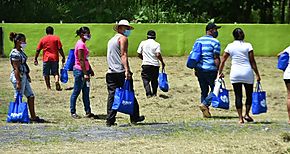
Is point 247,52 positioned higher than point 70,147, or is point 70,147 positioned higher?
point 247,52

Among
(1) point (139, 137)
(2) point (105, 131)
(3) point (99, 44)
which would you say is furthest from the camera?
(3) point (99, 44)

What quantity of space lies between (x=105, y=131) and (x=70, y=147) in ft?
5.08

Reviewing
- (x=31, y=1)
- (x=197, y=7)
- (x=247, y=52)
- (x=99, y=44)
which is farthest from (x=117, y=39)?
(x=197, y=7)

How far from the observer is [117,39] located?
1151 centimetres

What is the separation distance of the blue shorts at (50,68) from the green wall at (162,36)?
814 cm

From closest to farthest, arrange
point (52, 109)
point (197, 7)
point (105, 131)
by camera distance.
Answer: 1. point (105, 131)
2. point (52, 109)
3. point (197, 7)

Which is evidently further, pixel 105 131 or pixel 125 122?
pixel 125 122

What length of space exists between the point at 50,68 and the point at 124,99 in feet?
25.8

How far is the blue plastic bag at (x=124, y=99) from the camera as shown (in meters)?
11.3

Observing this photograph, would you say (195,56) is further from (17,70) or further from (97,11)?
(97,11)

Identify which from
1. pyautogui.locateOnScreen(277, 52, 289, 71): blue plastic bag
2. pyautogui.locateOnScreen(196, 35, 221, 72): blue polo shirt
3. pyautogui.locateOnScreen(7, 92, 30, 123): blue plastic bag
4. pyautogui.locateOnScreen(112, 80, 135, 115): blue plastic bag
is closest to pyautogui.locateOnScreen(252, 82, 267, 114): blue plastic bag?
pyautogui.locateOnScreen(277, 52, 289, 71): blue plastic bag

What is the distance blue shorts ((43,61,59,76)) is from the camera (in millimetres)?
18750

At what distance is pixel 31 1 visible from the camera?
33750 mm

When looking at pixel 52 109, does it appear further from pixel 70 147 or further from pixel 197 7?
pixel 197 7
